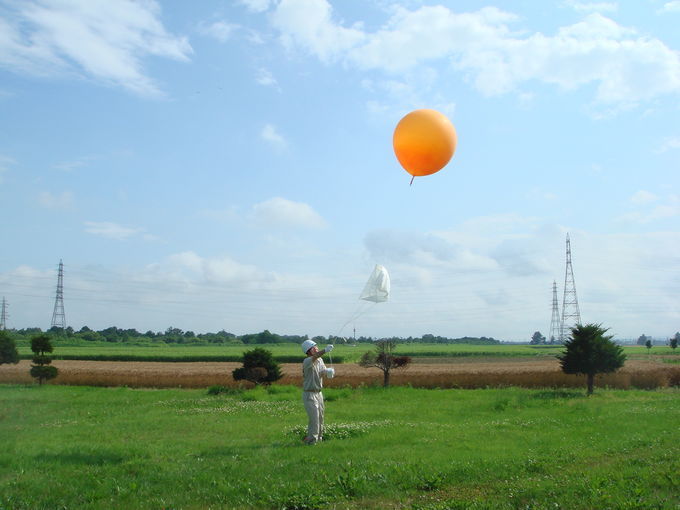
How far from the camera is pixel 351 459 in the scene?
31.8ft

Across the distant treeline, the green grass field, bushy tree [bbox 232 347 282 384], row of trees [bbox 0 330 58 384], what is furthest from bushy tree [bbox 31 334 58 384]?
the distant treeline

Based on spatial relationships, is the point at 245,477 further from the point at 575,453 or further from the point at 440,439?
the point at 575,453

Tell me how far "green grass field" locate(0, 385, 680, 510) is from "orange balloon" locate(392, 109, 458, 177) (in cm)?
572

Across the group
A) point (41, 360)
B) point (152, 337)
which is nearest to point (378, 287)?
point (41, 360)

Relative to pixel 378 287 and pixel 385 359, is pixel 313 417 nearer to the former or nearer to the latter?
pixel 378 287

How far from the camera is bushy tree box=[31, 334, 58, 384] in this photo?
31266 millimetres

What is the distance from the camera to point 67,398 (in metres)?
24.9

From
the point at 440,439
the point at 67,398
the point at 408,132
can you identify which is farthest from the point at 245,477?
the point at 67,398

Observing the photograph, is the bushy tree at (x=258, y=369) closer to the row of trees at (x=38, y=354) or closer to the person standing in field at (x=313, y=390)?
the row of trees at (x=38, y=354)

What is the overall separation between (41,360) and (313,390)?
25078 mm

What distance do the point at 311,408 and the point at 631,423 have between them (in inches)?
320

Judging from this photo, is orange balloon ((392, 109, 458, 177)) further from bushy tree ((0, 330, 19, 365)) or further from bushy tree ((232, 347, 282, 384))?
bushy tree ((0, 330, 19, 365))

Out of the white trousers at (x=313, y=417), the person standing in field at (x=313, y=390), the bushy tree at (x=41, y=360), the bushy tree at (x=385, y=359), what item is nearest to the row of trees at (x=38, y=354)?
the bushy tree at (x=41, y=360)

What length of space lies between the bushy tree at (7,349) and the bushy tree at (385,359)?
21.1 m
